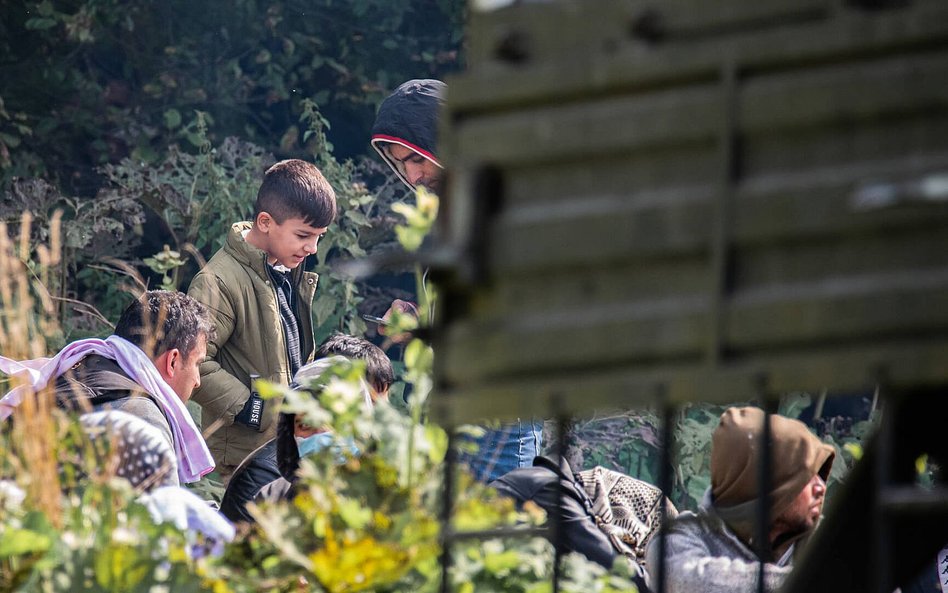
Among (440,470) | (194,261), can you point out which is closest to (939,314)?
(440,470)

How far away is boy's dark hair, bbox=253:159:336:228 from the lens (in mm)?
5434

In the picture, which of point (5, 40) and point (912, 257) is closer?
point (912, 257)

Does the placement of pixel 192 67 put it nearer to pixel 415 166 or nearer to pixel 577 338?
pixel 415 166

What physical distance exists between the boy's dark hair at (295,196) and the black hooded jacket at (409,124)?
0.57 m

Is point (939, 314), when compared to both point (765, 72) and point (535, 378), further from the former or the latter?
point (535, 378)

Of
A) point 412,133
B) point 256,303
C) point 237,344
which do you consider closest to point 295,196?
point 256,303

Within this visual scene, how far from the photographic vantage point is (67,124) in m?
8.02

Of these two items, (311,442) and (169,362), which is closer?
(311,442)

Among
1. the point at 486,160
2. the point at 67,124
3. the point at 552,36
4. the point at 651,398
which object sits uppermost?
the point at 67,124

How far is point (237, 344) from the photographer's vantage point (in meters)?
5.64

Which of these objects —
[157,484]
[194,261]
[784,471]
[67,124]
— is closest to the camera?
[157,484]

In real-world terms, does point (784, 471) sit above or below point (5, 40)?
below

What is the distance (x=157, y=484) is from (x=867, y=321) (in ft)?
6.03

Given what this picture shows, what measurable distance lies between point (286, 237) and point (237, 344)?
48 centimetres
